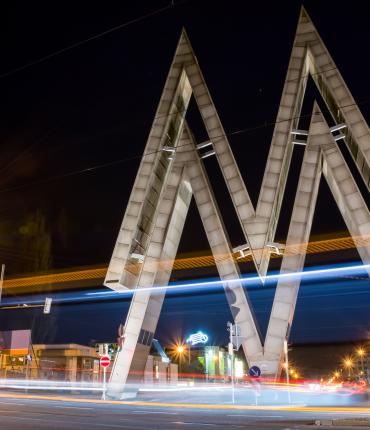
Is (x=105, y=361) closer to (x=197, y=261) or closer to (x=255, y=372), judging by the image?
(x=255, y=372)

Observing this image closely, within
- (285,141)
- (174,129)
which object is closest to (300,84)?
(285,141)

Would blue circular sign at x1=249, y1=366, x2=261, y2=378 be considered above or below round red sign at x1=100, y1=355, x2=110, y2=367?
below

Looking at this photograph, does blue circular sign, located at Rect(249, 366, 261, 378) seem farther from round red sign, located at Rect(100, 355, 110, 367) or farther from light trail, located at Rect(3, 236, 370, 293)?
light trail, located at Rect(3, 236, 370, 293)

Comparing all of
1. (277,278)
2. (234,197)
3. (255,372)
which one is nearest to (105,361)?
(255,372)

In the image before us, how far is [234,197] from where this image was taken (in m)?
27.3

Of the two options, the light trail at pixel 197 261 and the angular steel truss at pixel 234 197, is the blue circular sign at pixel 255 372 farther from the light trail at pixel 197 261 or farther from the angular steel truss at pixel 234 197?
the light trail at pixel 197 261

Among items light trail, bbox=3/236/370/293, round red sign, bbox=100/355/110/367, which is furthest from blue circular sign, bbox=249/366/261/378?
light trail, bbox=3/236/370/293

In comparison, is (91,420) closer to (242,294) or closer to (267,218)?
(242,294)

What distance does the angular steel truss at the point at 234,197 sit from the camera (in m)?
24.9

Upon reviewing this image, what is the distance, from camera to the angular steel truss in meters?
24.9

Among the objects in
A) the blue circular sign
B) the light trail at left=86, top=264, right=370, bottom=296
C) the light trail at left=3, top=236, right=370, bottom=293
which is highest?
the light trail at left=3, top=236, right=370, bottom=293

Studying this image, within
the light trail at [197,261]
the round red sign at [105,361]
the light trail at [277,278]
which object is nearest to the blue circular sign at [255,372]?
the light trail at [277,278]

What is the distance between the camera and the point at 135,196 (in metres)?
27.4

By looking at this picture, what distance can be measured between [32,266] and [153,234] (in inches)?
904
